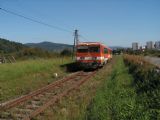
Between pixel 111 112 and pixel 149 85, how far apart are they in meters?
3.88

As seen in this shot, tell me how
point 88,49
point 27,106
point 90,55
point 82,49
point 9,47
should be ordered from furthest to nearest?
point 9,47, point 82,49, point 88,49, point 90,55, point 27,106

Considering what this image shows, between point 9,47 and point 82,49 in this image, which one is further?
point 9,47

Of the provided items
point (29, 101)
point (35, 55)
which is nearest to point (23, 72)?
point (29, 101)

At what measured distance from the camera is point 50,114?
33.6 ft

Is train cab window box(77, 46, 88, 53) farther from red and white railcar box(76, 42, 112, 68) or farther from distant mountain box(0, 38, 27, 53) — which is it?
distant mountain box(0, 38, 27, 53)

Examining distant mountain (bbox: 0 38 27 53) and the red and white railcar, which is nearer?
the red and white railcar

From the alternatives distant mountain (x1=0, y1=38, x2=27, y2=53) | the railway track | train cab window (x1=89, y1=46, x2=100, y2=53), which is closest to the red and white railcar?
train cab window (x1=89, y1=46, x2=100, y2=53)

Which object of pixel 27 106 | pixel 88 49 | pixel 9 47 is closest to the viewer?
pixel 27 106

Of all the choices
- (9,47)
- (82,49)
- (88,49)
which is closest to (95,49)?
(88,49)

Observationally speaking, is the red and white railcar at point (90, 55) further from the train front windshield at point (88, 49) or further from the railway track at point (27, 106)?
the railway track at point (27, 106)

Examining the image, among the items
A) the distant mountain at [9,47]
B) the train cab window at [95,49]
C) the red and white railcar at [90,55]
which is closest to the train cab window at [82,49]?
the red and white railcar at [90,55]

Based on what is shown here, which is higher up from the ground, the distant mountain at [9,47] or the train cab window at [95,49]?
the distant mountain at [9,47]

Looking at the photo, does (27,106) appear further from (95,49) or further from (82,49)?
(82,49)

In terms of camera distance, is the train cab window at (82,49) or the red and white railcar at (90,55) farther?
the train cab window at (82,49)
